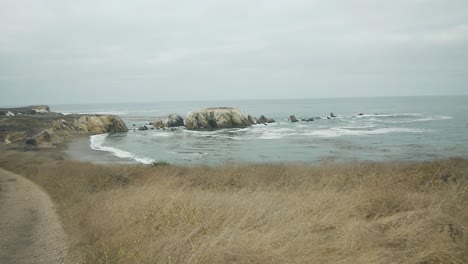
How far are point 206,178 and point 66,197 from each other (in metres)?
6.43

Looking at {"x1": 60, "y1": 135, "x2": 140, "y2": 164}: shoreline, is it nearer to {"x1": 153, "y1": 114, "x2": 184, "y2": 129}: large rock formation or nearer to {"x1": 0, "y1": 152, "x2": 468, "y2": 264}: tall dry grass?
{"x1": 0, "y1": 152, "x2": 468, "y2": 264}: tall dry grass

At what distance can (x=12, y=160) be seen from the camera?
28.0m

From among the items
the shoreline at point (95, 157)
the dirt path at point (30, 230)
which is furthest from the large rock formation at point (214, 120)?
the dirt path at point (30, 230)

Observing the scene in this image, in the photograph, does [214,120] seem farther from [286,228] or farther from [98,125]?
[286,228]

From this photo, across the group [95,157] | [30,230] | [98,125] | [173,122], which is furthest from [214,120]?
[30,230]

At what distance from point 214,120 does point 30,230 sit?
5958cm

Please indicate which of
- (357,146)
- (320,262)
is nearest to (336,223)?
(320,262)

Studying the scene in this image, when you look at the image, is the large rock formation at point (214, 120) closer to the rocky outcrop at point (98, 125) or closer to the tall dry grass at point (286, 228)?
the rocky outcrop at point (98, 125)

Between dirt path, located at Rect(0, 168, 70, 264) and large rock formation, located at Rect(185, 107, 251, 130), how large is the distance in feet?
172

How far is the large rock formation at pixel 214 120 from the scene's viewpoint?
6869 centimetres

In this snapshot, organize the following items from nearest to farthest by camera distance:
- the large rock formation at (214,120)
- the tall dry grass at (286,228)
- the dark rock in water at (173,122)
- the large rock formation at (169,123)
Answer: the tall dry grass at (286,228), the large rock formation at (214,120), the large rock formation at (169,123), the dark rock in water at (173,122)

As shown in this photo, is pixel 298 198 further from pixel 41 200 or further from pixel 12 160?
pixel 12 160

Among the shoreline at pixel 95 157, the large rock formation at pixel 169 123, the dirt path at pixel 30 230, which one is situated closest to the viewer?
the dirt path at pixel 30 230

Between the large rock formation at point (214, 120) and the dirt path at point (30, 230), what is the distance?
52492 mm
